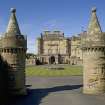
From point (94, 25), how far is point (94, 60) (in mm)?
4018

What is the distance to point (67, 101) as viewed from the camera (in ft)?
98.5

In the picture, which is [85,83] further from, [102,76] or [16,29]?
[16,29]

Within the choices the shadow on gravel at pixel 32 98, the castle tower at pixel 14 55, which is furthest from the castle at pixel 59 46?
the castle tower at pixel 14 55

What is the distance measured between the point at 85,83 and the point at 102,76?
207 cm

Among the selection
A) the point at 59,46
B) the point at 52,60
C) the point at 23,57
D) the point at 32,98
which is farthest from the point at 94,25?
the point at 59,46

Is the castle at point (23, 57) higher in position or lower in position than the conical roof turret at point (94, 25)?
lower

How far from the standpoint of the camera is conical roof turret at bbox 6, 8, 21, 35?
36906 mm

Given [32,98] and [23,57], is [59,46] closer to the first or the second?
[23,57]

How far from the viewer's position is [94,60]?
37188mm

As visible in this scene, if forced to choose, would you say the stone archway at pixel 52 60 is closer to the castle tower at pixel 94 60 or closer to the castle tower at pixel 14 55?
the castle tower at pixel 94 60

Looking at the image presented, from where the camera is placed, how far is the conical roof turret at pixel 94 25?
1474 inches

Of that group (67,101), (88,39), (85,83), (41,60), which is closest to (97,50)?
(88,39)

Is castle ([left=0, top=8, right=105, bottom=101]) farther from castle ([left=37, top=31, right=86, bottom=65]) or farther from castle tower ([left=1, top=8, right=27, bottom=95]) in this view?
castle ([left=37, top=31, right=86, bottom=65])

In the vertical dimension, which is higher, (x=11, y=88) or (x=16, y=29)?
(x=16, y=29)
